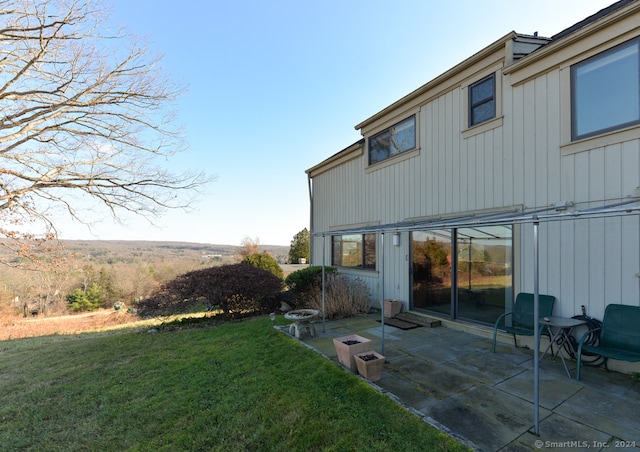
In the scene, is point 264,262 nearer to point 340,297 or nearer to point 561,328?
point 340,297

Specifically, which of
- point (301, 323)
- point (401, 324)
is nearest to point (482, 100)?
point (401, 324)

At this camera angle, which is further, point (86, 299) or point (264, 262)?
point (86, 299)

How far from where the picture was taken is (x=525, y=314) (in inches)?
180

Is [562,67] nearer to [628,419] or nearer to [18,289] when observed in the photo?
[628,419]

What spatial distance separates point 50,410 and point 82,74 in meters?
8.78

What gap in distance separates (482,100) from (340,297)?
206 inches

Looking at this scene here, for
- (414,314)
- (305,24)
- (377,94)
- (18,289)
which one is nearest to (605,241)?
(414,314)

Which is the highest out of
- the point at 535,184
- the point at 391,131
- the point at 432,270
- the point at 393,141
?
the point at 391,131

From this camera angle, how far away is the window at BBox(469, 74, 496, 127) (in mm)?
5445

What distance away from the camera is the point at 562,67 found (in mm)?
4371

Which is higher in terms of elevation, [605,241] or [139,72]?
[139,72]

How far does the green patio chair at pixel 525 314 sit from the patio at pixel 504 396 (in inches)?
15.2

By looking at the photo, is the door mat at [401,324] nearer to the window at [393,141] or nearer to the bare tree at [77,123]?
the window at [393,141]

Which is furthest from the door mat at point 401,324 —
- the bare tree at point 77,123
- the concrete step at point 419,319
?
the bare tree at point 77,123
